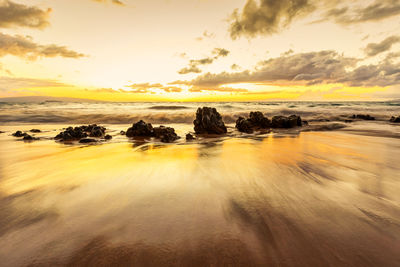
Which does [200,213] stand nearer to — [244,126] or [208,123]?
[208,123]

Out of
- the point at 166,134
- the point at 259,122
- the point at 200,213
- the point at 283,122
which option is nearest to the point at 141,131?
the point at 166,134

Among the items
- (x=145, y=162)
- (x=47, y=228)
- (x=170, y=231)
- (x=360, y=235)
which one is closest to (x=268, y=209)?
(x=360, y=235)

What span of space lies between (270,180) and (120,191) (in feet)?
8.78

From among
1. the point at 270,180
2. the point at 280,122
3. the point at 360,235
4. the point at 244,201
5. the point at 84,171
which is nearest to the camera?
the point at 360,235

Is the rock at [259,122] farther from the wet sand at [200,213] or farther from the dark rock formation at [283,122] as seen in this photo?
the wet sand at [200,213]

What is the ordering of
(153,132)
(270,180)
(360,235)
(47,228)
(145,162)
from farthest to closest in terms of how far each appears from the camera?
(153,132)
(145,162)
(270,180)
(47,228)
(360,235)

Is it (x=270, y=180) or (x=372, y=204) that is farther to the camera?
(x=270, y=180)

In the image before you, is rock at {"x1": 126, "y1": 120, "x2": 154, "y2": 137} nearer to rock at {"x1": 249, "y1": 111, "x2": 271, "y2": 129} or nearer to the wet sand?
the wet sand

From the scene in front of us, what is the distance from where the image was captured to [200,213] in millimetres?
2293

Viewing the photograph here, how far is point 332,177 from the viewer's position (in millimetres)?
3469

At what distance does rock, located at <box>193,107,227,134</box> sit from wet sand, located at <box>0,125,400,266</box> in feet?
16.2

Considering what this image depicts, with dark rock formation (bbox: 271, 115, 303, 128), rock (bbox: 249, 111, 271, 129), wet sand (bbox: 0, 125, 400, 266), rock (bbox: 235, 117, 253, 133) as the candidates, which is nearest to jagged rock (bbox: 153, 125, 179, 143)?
wet sand (bbox: 0, 125, 400, 266)

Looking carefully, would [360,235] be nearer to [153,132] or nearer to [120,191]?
[120,191]

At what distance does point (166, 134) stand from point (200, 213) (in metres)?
5.46
